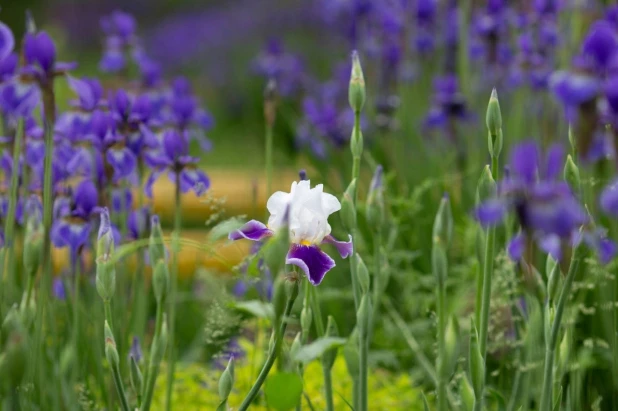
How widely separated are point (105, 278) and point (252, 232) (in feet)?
0.60

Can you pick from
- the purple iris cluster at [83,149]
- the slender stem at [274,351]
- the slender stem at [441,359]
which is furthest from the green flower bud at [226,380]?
the purple iris cluster at [83,149]

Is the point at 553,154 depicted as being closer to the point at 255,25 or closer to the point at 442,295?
the point at 442,295

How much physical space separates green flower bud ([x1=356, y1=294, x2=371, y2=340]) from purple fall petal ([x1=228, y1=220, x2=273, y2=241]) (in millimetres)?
165

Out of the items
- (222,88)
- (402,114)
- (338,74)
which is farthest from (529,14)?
(222,88)

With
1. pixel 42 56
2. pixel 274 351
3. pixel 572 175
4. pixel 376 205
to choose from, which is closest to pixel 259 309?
pixel 274 351

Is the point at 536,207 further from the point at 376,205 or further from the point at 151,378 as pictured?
the point at 151,378

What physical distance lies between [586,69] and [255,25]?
8210 millimetres

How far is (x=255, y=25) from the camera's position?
8.95 meters

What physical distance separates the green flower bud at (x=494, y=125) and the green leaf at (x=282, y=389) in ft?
1.30

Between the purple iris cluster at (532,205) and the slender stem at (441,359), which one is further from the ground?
the purple iris cluster at (532,205)

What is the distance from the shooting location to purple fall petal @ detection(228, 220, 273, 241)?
1018 millimetres

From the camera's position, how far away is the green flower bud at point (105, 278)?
100 centimetres

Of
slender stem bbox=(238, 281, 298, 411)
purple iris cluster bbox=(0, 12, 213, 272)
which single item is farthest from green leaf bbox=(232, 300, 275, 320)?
purple iris cluster bbox=(0, 12, 213, 272)

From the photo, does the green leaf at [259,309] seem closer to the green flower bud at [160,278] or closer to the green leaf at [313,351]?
the green leaf at [313,351]
